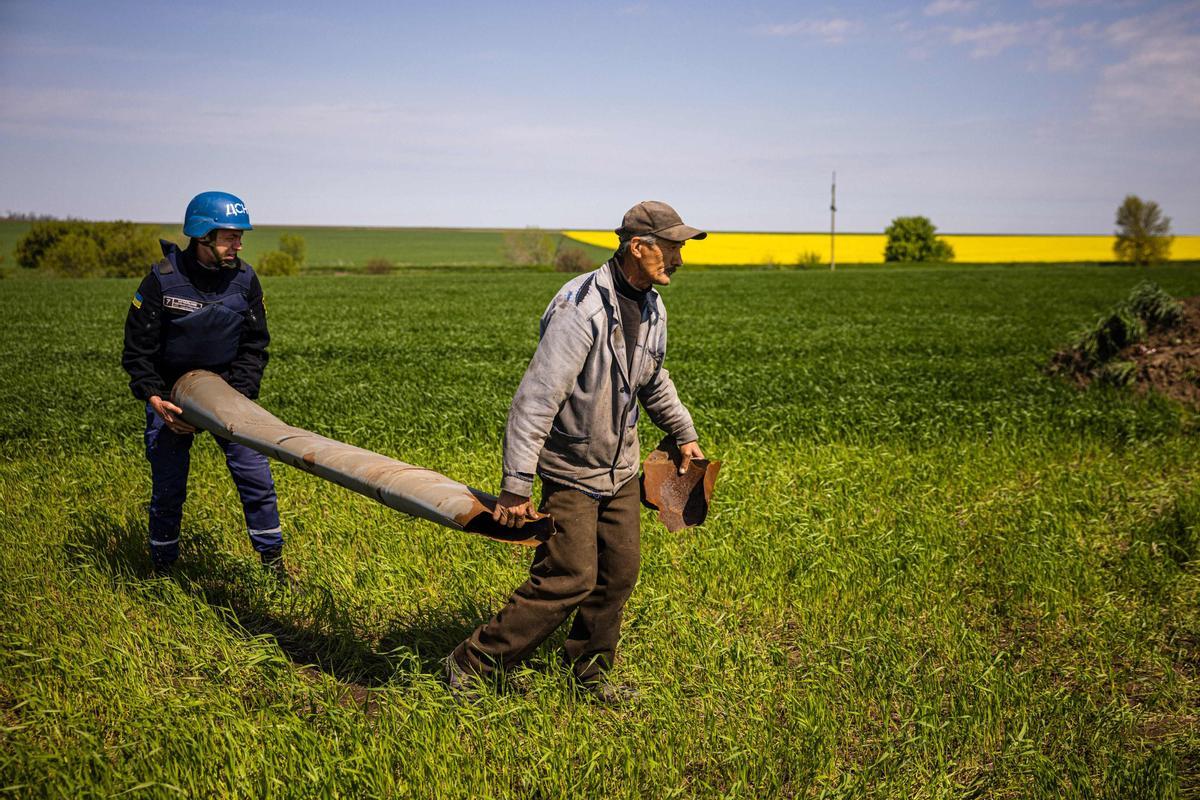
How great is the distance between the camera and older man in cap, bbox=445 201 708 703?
3430mm

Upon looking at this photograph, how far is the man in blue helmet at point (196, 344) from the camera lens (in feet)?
15.6

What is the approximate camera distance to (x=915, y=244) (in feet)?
312

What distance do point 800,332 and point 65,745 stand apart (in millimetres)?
21301

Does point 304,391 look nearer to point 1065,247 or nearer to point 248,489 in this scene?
point 248,489

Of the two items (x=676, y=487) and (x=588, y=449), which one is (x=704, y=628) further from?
(x=588, y=449)

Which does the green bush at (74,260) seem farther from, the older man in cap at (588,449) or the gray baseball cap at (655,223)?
the gray baseball cap at (655,223)

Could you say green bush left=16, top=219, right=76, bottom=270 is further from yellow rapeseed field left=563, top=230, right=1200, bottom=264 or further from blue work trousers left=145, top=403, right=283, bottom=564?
blue work trousers left=145, top=403, right=283, bottom=564

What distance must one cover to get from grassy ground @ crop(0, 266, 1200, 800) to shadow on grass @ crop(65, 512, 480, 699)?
3 centimetres

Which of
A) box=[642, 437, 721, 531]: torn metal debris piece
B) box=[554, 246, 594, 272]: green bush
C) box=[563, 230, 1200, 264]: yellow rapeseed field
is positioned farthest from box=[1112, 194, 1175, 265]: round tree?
box=[642, 437, 721, 531]: torn metal debris piece

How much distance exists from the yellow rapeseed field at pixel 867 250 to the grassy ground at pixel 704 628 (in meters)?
71.4

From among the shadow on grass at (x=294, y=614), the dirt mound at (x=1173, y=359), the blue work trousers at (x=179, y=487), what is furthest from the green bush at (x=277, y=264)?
the blue work trousers at (x=179, y=487)

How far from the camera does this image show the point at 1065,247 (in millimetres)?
104812

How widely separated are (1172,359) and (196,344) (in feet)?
39.3

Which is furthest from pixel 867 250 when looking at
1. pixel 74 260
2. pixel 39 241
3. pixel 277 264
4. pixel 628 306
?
pixel 628 306
